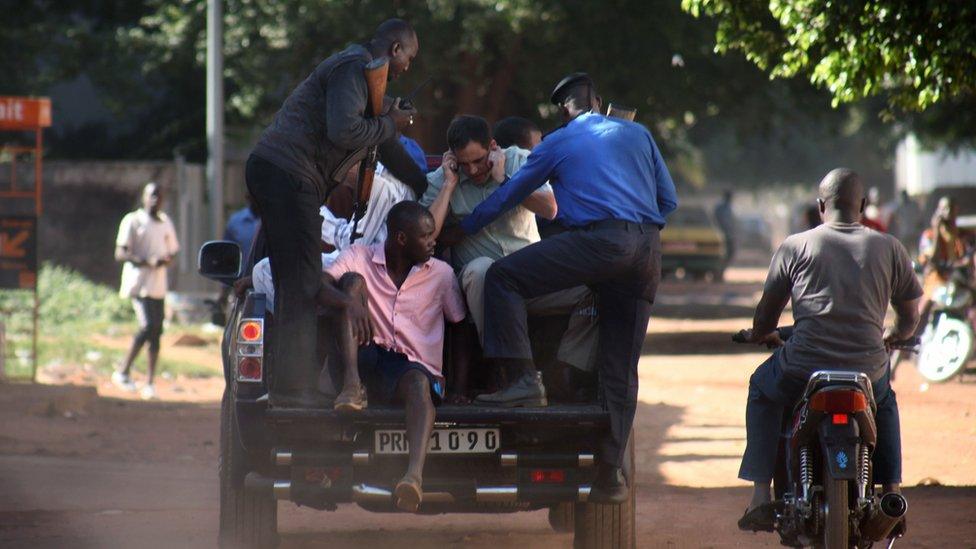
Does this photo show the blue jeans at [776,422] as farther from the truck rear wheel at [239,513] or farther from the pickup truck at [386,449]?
the truck rear wheel at [239,513]

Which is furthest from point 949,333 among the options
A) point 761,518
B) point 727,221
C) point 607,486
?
point 727,221

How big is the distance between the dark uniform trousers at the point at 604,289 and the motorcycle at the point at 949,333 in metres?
9.45

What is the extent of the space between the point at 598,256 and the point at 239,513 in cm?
186

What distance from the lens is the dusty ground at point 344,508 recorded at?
786 cm

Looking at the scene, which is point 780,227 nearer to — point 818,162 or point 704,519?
point 818,162

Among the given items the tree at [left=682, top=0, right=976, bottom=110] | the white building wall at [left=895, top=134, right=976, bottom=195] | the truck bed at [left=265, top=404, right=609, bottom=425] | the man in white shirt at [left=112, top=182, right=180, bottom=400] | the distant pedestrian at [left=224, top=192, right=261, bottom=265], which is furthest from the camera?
the white building wall at [left=895, top=134, right=976, bottom=195]

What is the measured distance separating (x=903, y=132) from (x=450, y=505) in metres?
35.3

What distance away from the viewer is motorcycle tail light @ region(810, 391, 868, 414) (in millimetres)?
5781

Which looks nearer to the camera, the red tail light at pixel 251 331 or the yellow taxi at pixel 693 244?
the red tail light at pixel 251 331

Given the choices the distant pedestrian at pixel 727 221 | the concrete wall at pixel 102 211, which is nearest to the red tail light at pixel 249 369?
the concrete wall at pixel 102 211

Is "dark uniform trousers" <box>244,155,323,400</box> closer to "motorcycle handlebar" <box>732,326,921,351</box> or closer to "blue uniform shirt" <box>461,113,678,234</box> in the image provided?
"blue uniform shirt" <box>461,113,678,234</box>

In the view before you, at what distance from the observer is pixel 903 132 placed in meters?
39.7

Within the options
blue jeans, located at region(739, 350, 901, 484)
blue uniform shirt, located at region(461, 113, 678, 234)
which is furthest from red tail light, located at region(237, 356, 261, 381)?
blue jeans, located at region(739, 350, 901, 484)

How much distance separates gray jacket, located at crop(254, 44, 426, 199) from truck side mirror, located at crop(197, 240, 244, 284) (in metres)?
0.92
